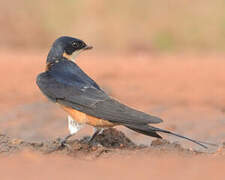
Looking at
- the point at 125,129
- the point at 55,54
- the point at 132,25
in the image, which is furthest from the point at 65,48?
the point at 132,25

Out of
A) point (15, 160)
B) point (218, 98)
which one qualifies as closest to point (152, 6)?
point (218, 98)

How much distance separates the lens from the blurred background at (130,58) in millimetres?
9914

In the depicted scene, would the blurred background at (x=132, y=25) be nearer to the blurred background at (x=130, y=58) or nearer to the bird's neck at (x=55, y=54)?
the blurred background at (x=130, y=58)

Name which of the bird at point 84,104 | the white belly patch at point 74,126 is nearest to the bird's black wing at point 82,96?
the bird at point 84,104

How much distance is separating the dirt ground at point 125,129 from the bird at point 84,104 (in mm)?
223

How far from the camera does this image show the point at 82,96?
638cm

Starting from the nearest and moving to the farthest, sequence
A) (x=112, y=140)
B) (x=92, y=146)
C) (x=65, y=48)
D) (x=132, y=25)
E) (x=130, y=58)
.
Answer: (x=92, y=146) < (x=112, y=140) < (x=65, y=48) < (x=130, y=58) < (x=132, y=25)

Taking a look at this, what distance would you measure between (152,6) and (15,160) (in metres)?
11.8

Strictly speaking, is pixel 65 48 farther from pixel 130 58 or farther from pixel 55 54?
pixel 130 58

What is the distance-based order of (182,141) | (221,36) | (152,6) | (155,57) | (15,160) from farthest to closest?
(152,6) < (221,36) < (155,57) < (182,141) < (15,160)

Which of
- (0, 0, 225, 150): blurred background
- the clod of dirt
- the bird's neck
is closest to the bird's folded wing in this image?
the bird's neck

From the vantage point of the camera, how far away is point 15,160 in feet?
18.0

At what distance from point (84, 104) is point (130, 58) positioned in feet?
27.5

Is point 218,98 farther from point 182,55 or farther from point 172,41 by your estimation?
point 172,41
